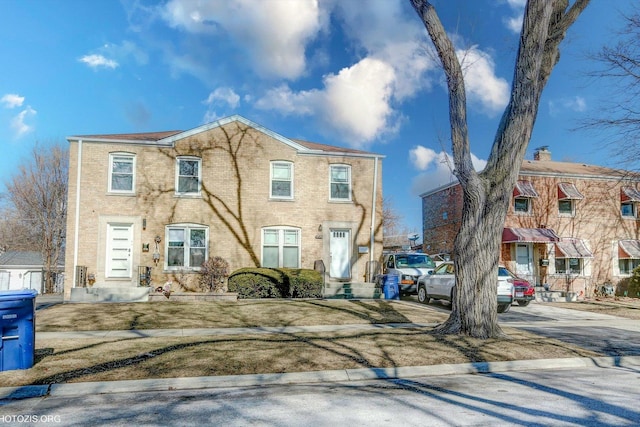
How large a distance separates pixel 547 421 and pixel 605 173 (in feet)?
80.2

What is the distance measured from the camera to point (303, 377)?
7.20 m

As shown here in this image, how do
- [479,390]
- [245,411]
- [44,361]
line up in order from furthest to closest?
[44,361] → [479,390] → [245,411]

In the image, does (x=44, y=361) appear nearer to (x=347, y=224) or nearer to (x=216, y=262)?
(x=216, y=262)

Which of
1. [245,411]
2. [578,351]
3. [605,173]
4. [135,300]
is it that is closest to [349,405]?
[245,411]

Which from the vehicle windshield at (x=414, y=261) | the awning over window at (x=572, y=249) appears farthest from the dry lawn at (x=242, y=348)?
the awning over window at (x=572, y=249)

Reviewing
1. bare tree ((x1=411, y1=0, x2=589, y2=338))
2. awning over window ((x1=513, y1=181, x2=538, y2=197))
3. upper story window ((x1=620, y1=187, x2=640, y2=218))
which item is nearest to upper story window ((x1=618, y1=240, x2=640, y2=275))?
upper story window ((x1=620, y1=187, x2=640, y2=218))

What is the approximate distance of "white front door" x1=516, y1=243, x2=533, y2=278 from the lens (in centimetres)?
2339

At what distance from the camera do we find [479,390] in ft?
21.1

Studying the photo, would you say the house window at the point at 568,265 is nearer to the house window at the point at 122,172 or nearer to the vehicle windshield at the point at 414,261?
the vehicle windshield at the point at 414,261

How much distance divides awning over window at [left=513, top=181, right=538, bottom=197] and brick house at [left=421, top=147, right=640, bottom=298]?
0.05m

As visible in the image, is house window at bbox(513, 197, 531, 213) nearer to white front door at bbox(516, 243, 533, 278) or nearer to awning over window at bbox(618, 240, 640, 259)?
white front door at bbox(516, 243, 533, 278)

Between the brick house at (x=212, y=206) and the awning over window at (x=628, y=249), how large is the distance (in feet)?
43.3

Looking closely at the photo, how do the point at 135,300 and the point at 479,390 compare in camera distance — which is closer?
the point at 479,390

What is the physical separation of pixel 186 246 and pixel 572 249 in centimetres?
1818
